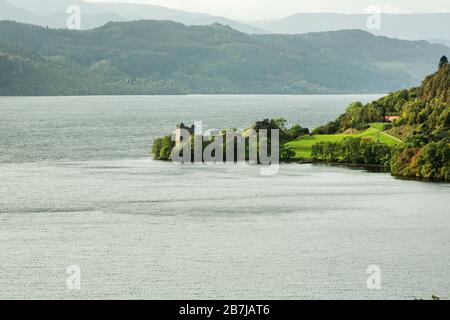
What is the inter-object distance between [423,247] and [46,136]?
100 meters

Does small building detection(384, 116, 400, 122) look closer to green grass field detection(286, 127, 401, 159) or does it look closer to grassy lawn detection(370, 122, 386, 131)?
grassy lawn detection(370, 122, 386, 131)

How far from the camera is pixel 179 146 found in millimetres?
105000

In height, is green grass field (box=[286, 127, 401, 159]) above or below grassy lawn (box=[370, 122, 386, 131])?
below

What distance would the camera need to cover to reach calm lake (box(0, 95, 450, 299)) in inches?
1510

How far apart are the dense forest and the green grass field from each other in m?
1.47

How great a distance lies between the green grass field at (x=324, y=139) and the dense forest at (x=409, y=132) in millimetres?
1472

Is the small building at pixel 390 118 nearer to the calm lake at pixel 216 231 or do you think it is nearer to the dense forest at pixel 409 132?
the dense forest at pixel 409 132

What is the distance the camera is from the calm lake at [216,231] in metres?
38.3

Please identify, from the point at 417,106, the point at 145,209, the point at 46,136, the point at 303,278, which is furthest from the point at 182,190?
the point at 46,136

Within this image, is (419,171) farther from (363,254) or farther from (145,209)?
(363,254)

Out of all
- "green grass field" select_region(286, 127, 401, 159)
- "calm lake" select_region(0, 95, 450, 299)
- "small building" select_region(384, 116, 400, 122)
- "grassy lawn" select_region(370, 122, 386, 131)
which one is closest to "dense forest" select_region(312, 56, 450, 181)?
"small building" select_region(384, 116, 400, 122)

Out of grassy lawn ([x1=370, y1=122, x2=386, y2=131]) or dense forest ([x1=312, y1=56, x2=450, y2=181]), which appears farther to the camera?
grassy lawn ([x1=370, y1=122, x2=386, y2=131])

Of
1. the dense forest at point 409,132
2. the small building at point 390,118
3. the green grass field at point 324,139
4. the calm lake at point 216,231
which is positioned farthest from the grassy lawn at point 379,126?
the calm lake at point 216,231

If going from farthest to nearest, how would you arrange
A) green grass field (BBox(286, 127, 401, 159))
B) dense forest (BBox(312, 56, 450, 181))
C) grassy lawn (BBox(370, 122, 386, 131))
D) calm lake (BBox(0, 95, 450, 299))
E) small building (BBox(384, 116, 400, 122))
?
small building (BBox(384, 116, 400, 122)) < grassy lawn (BBox(370, 122, 386, 131)) < green grass field (BBox(286, 127, 401, 159)) < dense forest (BBox(312, 56, 450, 181)) < calm lake (BBox(0, 95, 450, 299))
